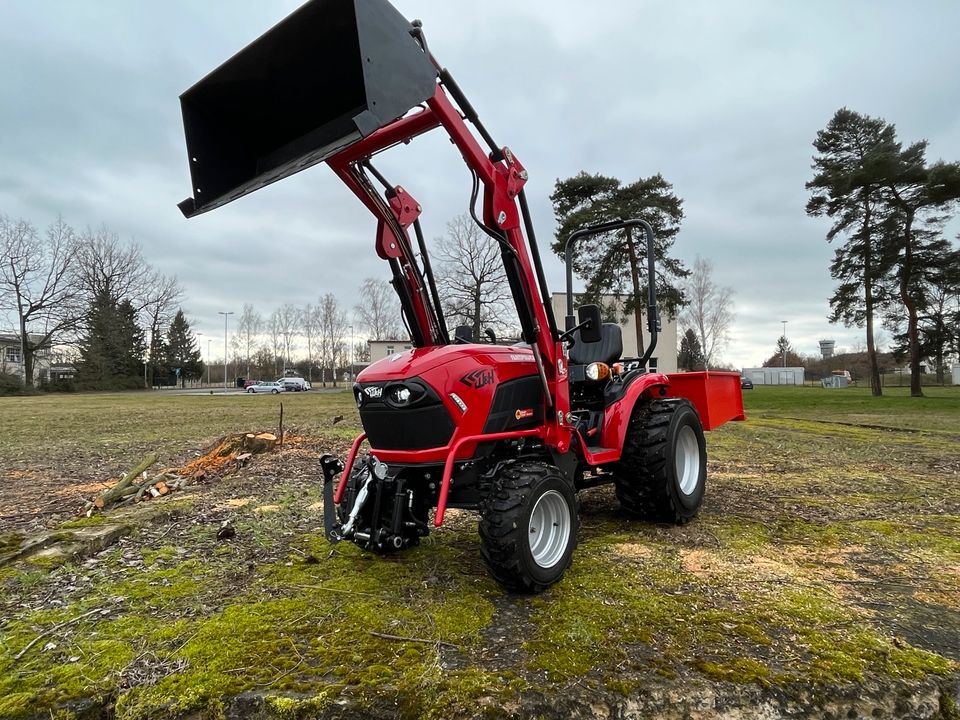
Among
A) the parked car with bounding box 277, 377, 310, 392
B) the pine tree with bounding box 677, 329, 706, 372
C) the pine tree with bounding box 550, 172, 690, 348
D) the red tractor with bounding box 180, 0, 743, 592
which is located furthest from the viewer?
the pine tree with bounding box 677, 329, 706, 372

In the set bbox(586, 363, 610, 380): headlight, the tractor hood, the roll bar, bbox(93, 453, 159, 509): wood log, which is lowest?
bbox(93, 453, 159, 509): wood log

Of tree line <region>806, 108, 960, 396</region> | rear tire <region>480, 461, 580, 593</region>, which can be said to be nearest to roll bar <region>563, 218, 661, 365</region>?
rear tire <region>480, 461, 580, 593</region>

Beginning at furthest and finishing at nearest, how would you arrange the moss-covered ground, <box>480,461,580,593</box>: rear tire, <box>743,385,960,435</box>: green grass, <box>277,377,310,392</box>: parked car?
<box>277,377,310,392</box>: parked car < <box>743,385,960,435</box>: green grass < <box>480,461,580,593</box>: rear tire < the moss-covered ground

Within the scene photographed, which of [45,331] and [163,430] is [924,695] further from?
[45,331]

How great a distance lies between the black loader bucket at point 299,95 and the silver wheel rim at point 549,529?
7.63ft

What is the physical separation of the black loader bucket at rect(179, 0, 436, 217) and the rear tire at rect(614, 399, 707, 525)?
10.3 ft

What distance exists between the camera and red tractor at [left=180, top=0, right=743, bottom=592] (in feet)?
9.94

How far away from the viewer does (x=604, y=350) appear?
17.2ft

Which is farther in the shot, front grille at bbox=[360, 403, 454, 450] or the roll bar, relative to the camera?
the roll bar

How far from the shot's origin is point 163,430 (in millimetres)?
15281

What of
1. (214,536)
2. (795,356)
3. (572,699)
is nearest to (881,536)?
(572,699)

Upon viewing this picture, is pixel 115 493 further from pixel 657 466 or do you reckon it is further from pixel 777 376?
pixel 777 376

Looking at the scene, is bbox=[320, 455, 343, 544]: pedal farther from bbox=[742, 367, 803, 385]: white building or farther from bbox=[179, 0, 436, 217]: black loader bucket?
bbox=[742, 367, 803, 385]: white building

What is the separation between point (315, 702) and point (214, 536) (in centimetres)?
289
